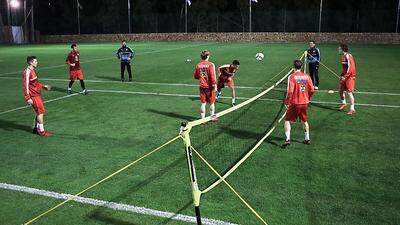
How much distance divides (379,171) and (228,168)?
10.9 feet

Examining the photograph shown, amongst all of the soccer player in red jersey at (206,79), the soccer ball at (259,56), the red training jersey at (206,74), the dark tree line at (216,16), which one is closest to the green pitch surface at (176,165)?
the soccer player in red jersey at (206,79)

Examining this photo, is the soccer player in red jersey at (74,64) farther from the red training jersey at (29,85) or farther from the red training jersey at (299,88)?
the red training jersey at (299,88)

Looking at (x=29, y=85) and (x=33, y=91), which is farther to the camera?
(x=33, y=91)

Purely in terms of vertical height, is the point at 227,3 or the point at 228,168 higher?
the point at 227,3

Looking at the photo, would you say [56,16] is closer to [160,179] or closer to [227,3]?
[227,3]

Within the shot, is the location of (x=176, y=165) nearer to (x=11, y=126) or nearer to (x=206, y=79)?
(x=206, y=79)

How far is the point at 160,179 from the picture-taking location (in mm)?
8727

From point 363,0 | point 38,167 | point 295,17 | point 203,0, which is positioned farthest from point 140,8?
point 38,167

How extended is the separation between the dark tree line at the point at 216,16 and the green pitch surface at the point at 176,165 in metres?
42.5

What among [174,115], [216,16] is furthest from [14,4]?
[174,115]

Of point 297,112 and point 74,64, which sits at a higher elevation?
point 74,64

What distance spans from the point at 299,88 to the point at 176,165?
3693 millimetres

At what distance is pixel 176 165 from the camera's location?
955cm

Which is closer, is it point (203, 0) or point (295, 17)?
point (295, 17)
